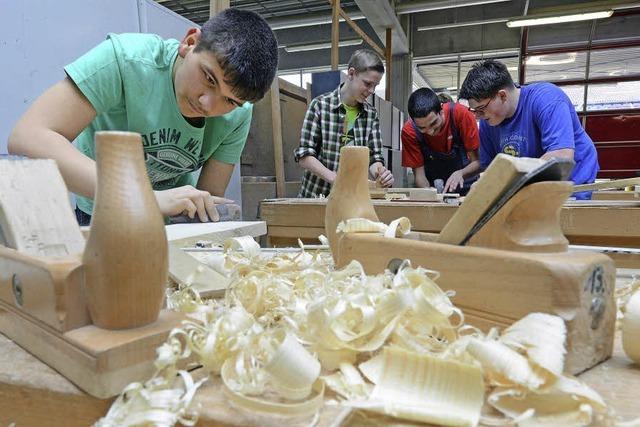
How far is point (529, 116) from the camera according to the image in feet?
5.63

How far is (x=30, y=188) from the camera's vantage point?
18.4 inches

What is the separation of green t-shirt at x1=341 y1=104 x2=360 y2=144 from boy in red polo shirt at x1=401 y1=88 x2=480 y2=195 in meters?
0.32

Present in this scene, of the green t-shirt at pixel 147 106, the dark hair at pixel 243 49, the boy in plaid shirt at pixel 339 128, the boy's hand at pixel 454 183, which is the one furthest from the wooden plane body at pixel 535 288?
the boy's hand at pixel 454 183

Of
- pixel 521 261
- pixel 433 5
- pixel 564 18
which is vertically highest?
pixel 433 5

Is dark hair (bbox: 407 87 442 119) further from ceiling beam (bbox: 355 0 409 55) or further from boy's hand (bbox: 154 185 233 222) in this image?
ceiling beam (bbox: 355 0 409 55)

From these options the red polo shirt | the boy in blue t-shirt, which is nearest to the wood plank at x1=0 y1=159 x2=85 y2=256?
the boy in blue t-shirt

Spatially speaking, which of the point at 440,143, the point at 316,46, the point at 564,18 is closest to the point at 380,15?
the point at 564,18

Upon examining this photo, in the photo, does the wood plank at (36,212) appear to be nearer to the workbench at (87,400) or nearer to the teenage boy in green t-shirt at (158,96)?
the workbench at (87,400)

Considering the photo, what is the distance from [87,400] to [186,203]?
645 mm

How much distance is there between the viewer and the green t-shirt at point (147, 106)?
980 mm

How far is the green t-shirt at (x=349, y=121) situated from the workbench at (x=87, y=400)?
6.36 feet

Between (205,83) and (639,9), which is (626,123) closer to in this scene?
→ (639,9)

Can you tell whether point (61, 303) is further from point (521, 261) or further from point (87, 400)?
point (521, 261)

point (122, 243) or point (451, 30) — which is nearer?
point (122, 243)
